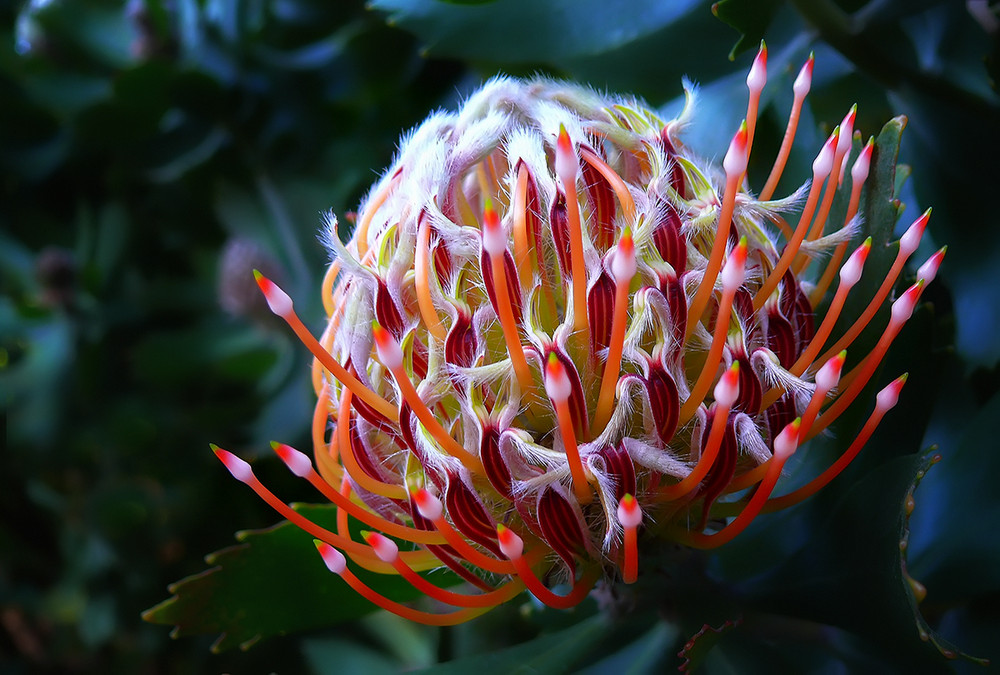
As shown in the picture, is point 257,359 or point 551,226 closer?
point 551,226

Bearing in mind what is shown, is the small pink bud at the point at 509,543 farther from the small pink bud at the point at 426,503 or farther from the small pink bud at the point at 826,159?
the small pink bud at the point at 826,159

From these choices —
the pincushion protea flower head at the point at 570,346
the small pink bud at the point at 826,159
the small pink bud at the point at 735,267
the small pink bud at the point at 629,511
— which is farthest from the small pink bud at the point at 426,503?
the small pink bud at the point at 826,159

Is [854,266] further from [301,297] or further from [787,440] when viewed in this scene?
[301,297]

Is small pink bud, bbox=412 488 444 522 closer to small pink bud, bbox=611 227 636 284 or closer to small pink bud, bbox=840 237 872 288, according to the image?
small pink bud, bbox=611 227 636 284

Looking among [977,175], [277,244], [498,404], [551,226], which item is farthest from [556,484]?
[277,244]

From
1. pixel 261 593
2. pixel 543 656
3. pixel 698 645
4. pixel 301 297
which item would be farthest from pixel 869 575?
pixel 301 297

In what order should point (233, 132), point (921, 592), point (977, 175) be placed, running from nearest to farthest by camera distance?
point (921, 592)
point (977, 175)
point (233, 132)

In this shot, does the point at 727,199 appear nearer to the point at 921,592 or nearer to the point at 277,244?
the point at 921,592
